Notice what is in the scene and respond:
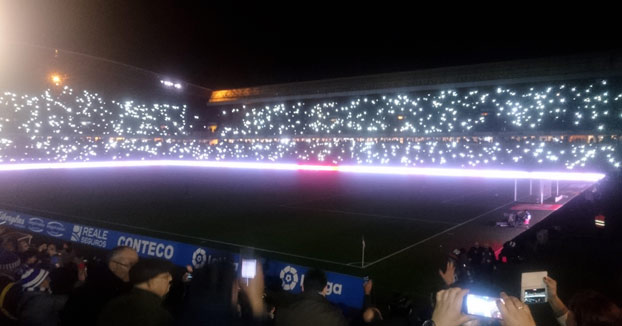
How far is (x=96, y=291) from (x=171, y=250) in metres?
7.57

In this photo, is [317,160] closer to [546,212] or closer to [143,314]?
[546,212]

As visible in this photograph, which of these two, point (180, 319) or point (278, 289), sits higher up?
point (180, 319)

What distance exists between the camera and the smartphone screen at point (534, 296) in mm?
3119

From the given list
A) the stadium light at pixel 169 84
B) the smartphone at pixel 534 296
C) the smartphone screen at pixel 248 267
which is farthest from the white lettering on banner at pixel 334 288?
the stadium light at pixel 169 84

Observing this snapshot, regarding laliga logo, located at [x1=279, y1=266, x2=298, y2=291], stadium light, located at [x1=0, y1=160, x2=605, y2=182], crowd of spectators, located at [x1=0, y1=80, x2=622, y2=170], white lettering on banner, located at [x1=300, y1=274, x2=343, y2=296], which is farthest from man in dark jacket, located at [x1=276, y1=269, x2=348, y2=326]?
crowd of spectators, located at [x1=0, y1=80, x2=622, y2=170]

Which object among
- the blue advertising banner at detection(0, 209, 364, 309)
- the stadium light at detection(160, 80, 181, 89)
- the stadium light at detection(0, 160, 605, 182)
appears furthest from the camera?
the stadium light at detection(160, 80, 181, 89)

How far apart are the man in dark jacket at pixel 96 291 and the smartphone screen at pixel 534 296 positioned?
3116mm

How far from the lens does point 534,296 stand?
3.13 metres

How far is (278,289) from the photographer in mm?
8953

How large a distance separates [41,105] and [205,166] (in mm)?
21046

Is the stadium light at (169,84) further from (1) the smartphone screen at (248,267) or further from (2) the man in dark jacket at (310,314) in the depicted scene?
(2) the man in dark jacket at (310,314)

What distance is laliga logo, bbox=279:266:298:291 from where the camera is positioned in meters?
9.14

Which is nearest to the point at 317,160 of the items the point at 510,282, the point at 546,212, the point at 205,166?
the point at 205,166

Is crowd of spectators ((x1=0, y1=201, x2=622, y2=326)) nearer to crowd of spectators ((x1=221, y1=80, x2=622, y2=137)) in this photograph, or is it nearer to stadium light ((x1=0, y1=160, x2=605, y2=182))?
stadium light ((x1=0, y1=160, x2=605, y2=182))
